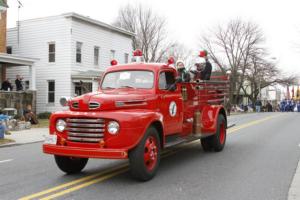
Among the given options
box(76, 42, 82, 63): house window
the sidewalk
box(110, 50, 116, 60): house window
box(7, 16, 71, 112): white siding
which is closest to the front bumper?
the sidewalk

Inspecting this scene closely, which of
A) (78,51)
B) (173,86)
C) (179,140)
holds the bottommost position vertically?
(179,140)

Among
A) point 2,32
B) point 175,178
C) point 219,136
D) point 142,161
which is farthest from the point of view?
point 2,32

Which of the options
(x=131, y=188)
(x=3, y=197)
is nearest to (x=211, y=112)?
(x=131, y=188)

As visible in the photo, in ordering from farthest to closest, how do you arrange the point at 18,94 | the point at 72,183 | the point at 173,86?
the point at 18,94 < the point at 173,86 < the point at 72,183

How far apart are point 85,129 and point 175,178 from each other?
193 centimetres

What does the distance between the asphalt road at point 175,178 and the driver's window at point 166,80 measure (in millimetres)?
1736

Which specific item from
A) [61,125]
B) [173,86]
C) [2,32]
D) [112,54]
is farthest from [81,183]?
[112,54]

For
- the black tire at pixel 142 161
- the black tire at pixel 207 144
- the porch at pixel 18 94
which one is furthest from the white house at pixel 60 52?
the black tire at pixel 142 161

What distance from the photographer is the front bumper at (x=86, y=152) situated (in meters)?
6.93

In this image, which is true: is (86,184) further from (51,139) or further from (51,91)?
(51,91)

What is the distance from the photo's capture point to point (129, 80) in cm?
888

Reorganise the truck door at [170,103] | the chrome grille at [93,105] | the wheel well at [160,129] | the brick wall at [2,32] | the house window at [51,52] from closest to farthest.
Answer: the chrome grille at [93,105]
the wheel well at [160,129]
the truck door at [170,103]
the brick wall at [2,32]
the house window at [51,52]

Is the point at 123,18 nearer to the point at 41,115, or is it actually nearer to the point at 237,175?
the point at 41,115

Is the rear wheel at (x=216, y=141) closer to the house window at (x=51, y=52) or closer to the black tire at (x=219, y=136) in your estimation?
the black tire at (x=219, y=136)
